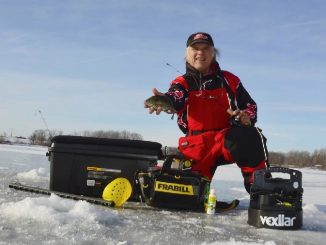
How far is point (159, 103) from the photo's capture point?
12.1ft

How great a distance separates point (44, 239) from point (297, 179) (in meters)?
1.80

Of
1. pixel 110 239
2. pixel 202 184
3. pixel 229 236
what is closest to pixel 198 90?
pixel 202 184

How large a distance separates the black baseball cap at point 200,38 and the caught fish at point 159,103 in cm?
84

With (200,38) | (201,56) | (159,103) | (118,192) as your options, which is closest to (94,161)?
(118,192)

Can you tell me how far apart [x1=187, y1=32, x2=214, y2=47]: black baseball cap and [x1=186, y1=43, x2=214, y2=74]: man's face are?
0.13 feet

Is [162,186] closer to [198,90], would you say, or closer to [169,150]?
[169,150]

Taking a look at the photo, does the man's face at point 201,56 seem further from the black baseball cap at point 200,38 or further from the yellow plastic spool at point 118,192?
the yellow plastic spool at point 118,192

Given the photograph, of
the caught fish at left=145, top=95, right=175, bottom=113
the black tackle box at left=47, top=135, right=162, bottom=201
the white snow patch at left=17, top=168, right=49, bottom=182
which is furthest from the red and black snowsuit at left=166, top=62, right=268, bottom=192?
the white snow patch at left=17, top=168, right=49, bottom=182

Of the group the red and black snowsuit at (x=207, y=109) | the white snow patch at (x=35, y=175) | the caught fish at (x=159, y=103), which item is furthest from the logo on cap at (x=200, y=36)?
the white snow patch at (x=35, y=175)

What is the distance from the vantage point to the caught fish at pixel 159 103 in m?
3.63

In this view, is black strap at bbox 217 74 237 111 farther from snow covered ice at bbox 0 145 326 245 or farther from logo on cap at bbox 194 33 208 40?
snow covered ice at bbox 0 145 326 245

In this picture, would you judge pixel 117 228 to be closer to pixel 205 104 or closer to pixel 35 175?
pixel 205 104

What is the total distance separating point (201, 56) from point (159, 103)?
3.03ft

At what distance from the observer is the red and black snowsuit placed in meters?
4.09
